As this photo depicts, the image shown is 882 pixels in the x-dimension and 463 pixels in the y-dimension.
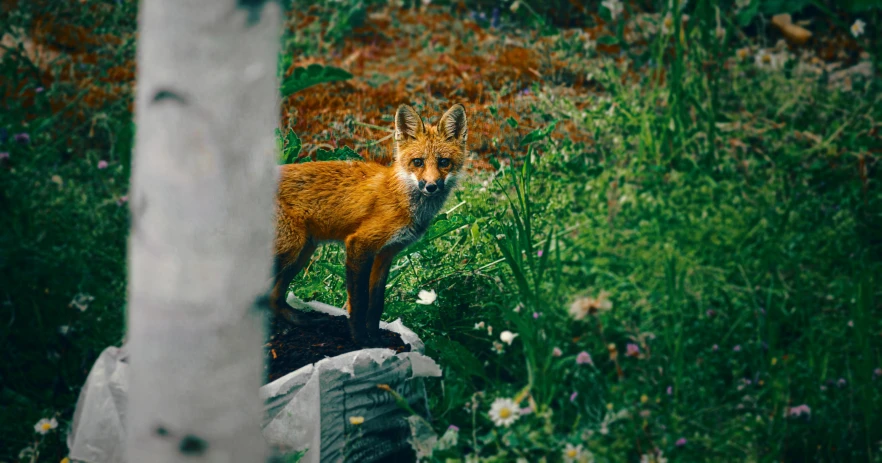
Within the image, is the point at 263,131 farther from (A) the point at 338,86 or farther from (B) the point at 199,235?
(A) the point at 338,86

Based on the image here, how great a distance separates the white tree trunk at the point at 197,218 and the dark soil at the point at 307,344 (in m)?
1.36

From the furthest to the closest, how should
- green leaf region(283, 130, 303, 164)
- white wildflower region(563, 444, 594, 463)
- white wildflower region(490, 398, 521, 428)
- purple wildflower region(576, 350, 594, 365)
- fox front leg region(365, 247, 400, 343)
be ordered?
green leaf region(283, 130, 303, 164), fox front leg region(365, 247, 400, 343), purple wildflower region(576, 350, 594, 365), white wildflower region(490, 398, 521, 428), white wildflower region(563, 444, 594, 463)

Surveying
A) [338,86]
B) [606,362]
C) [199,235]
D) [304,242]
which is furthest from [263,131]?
[338,86]

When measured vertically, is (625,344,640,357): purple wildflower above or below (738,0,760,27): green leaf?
below

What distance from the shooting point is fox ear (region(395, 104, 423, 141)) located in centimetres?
288

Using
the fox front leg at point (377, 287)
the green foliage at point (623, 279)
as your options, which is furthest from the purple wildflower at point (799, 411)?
the fox front leg at point (377, 287)

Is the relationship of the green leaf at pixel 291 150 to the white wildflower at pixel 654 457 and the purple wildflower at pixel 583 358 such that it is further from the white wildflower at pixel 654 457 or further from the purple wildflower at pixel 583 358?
the white wildflower at pixel 654 457

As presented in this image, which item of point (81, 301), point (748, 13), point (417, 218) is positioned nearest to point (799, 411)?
point (417, 218)

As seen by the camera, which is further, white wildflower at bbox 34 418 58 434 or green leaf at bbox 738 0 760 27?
green leaf at bbox 738 0 760 27

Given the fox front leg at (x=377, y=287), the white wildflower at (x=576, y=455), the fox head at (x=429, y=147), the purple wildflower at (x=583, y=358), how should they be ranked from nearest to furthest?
the white wildflower at (x=576, y=455), the purple wildflower at (x=583, y=358), the fox head at (x=429, y=147), the fox front leg at (x=377, y=287)

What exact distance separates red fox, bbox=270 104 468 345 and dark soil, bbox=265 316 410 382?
106 millimetres

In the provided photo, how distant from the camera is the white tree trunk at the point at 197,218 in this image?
56.2 inches

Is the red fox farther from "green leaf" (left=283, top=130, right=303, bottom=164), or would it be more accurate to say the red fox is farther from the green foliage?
"green leaf" (left=283, top=130, right=303, bottom=164)

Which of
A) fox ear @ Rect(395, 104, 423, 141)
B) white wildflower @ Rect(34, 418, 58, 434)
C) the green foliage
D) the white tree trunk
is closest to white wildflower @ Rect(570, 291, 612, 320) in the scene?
the green foliage
